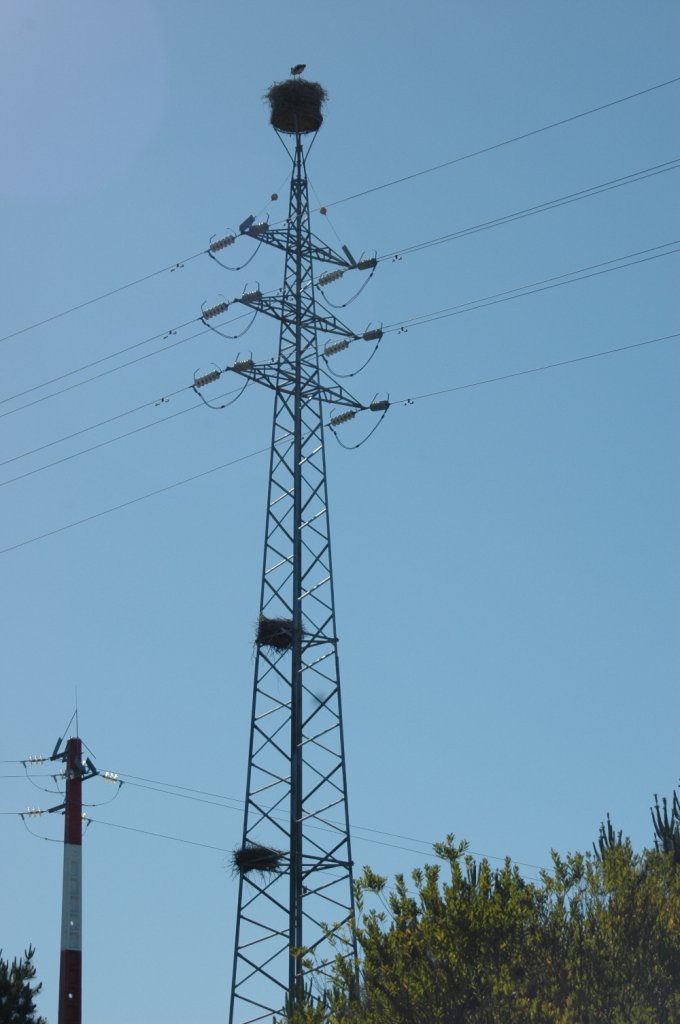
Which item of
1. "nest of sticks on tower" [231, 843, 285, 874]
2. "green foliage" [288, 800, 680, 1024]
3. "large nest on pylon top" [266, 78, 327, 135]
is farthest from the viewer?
"large nest on pylon top" [266, 78, 327, 135]

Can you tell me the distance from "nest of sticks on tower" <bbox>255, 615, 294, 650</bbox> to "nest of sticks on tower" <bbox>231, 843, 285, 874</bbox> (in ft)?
13.4

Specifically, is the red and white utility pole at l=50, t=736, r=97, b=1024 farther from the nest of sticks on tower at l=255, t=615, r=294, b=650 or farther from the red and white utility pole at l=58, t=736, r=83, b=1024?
the nest of sticks on tower at l=255, t=615, r=294, b=650

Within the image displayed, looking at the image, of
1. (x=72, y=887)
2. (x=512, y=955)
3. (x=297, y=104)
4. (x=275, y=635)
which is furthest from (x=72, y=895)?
(x=297, y=104)

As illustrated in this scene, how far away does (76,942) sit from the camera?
31.8 m

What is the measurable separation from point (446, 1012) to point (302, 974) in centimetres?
609

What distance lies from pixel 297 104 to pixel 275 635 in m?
13.6

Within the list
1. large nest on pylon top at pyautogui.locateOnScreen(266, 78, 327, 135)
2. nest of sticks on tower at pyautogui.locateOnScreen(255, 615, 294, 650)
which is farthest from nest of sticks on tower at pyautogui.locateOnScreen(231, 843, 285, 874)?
large nest on pylon top at pyautogui.locateOnScreen(266, 78, 327, 135)

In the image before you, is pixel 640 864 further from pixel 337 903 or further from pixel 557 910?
pixel 337 903

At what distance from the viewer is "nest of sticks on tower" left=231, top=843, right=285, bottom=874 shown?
29234mm

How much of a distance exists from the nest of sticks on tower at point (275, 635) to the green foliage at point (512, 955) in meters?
8.66

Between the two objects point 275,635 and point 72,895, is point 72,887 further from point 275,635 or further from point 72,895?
point 275,635

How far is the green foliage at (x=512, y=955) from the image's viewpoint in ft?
70.8

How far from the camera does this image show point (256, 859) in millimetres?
29359

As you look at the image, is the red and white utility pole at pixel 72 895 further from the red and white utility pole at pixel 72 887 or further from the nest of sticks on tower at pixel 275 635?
the nest of sticks on tower at pixel 275 635
